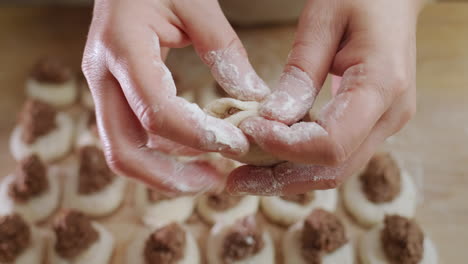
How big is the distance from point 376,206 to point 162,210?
100 cm

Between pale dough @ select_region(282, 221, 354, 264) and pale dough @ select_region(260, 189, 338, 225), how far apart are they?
7 centimetres

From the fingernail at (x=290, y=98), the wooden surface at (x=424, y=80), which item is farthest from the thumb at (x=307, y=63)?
the wooden surface at (x=424, y=80)

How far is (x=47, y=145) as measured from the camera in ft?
7.32

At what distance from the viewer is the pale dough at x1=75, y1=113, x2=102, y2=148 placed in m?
2.24

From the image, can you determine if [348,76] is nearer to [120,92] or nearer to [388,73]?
[388,73]

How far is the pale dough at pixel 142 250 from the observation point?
189cm

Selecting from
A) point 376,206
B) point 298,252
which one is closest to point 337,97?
point 298,252

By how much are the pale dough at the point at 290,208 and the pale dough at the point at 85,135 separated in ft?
2.96

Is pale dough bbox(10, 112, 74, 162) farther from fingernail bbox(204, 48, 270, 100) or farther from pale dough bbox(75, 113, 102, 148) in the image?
fingernail bbox(204, 48, 270, 100)

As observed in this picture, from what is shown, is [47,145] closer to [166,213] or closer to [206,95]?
[166,213]

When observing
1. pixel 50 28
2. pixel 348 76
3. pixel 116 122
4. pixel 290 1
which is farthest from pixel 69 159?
pixel 348 76

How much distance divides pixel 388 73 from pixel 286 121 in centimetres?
29

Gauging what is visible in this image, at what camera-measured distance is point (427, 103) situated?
7.95 feet

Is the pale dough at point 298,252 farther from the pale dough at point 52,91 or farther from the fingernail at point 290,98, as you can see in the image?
the pale dough at point 52,91
